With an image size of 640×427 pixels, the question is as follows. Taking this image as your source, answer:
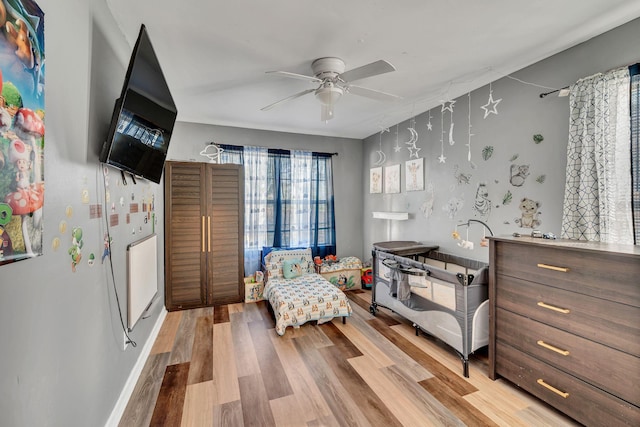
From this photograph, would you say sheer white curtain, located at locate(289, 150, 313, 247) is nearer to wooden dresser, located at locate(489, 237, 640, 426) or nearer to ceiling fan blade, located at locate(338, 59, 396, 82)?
ceiling fan blade, located at locate(338, 59, 396, 82)

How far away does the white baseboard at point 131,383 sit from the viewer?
1.61 meters

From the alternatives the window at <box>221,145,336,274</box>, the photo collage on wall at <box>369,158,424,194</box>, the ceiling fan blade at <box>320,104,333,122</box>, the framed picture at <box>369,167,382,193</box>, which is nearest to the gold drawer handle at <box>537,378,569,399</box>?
the photo collage on wall at <box>369,158,424,194</box>

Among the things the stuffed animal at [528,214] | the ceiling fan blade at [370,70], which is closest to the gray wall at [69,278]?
the ceiling fan blade at [370,70]

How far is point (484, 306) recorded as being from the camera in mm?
2178

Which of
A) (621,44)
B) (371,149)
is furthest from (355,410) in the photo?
(371,149)

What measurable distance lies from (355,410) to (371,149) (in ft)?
12.5

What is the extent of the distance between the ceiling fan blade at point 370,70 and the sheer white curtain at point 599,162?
4.60ft

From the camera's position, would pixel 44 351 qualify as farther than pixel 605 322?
No

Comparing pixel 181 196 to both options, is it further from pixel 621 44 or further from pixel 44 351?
pixel 621 44

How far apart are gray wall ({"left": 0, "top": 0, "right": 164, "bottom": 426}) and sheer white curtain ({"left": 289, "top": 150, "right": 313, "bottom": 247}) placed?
107 inches

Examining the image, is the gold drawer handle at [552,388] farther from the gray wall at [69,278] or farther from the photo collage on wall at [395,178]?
the gray wall at [69,278]

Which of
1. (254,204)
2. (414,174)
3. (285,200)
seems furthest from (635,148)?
(254,204)

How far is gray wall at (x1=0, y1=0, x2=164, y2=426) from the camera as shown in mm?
870

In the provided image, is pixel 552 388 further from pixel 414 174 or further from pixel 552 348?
pixel 414 174
